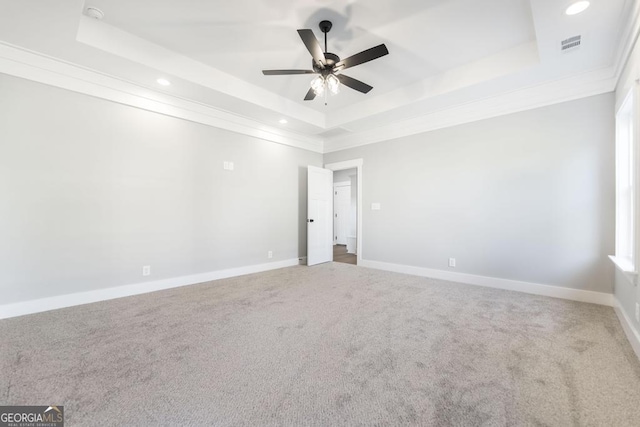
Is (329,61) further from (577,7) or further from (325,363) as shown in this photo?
(325,363)

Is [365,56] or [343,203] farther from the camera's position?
[343,203]

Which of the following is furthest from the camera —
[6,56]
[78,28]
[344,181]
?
[344,181]

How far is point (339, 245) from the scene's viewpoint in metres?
8.86

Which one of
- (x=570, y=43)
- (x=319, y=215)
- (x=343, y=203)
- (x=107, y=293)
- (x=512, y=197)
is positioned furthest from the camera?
(x=343, y=203)

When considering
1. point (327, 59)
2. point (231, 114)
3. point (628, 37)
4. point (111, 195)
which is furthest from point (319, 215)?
point (628, 37)

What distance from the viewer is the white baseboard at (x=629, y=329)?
1.95 m

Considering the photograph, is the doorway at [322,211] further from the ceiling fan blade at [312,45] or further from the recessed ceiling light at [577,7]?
the recessed ceiling light at [577,7]

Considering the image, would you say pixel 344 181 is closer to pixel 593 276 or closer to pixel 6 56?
pixel 593 276

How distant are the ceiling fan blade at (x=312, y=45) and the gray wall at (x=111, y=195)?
93.8 inches

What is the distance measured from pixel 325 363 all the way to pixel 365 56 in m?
2.63

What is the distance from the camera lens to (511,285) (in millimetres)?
3543

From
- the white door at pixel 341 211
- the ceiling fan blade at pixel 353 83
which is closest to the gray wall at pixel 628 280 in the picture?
the ceiling fan blade at pixel 353 83

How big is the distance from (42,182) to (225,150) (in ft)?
7.23

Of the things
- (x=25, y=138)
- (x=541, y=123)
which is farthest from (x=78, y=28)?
(x=541, y=123)
